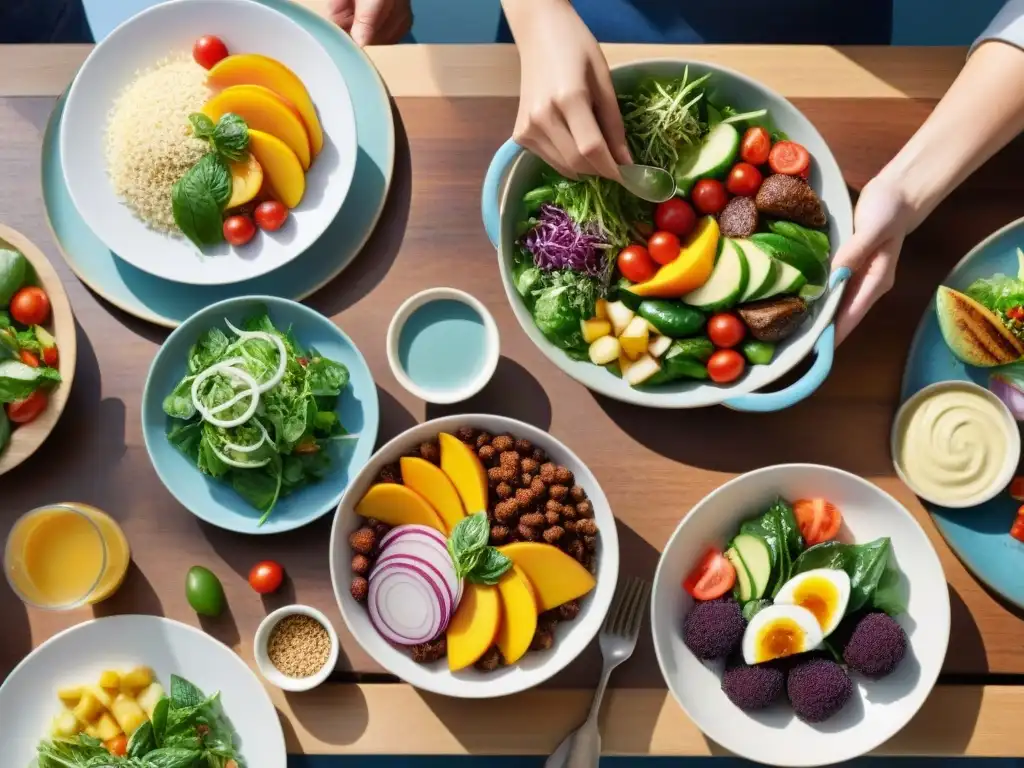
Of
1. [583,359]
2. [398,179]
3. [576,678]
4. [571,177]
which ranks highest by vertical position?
[571,177]

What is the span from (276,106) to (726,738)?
4.63ft

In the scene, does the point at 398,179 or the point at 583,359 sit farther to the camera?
the point at 398,179

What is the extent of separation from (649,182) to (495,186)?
0.28 meters

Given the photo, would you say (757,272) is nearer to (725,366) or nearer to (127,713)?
(725,366)

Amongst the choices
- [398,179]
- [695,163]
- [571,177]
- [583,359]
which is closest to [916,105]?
[695,163]

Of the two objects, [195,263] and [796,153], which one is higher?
[796,153]

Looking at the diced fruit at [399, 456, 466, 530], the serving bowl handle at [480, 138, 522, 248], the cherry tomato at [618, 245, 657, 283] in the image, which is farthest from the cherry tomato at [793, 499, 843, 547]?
the serving bowl handle at [480, 138, 522, 248]

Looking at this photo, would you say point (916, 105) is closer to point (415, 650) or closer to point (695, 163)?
point (695, 163)

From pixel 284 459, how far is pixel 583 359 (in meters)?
0.59

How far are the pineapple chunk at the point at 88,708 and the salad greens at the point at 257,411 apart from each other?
449 millimetres

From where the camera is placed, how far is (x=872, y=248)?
1.50 m

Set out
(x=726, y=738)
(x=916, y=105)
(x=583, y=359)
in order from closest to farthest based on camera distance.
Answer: (x=726, y=738) < (x=583, y=359) < (x=916, y=105)

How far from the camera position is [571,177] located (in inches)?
59.9

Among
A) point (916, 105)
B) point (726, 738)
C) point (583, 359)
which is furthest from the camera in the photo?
point (916, 105)
